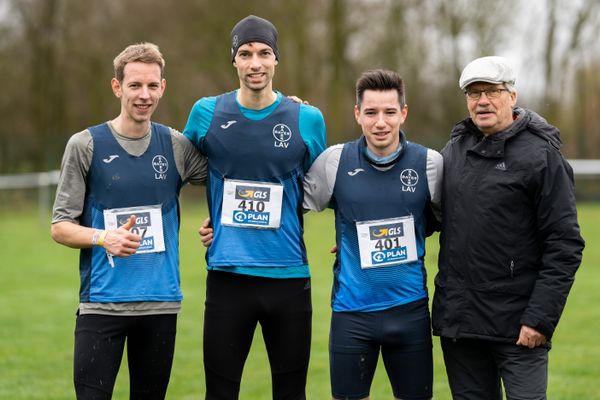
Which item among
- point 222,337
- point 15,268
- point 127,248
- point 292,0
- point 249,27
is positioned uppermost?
point 292,0

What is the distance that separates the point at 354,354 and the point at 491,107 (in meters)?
1.44

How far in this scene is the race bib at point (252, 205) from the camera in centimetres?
477

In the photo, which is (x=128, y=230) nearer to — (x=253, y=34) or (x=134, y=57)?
(x=134, y=57)

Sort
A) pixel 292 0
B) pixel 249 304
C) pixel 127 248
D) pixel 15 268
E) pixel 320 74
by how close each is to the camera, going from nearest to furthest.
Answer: pixel 127 248 → pixel 249 304 → pixel 15 268 → pixel 292 0 → pixel 320 74

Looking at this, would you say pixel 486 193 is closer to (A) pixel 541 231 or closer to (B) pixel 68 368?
(A) pixel 541 231

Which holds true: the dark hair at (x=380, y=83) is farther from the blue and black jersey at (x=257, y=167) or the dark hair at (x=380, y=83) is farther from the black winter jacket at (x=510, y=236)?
the black winter jacket at (x=510, y=236)

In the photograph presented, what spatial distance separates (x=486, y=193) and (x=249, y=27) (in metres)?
1.55

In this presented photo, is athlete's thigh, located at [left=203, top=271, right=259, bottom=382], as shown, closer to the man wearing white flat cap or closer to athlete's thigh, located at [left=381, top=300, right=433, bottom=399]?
athlete's thigh, located at [left=381, top=300, right=433, bottom=399]

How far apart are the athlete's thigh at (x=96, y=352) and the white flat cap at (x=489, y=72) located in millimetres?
2133

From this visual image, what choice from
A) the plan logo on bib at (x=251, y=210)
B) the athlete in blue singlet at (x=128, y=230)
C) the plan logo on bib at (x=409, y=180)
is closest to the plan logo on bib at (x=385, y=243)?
the plan logo on bib at (x=409, y=180)

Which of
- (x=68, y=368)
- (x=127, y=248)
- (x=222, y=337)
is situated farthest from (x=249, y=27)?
(x=68, y=368)

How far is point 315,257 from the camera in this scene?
15.9 metres

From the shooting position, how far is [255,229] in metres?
4.79

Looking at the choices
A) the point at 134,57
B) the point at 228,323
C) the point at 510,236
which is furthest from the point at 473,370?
the point at 134,57
